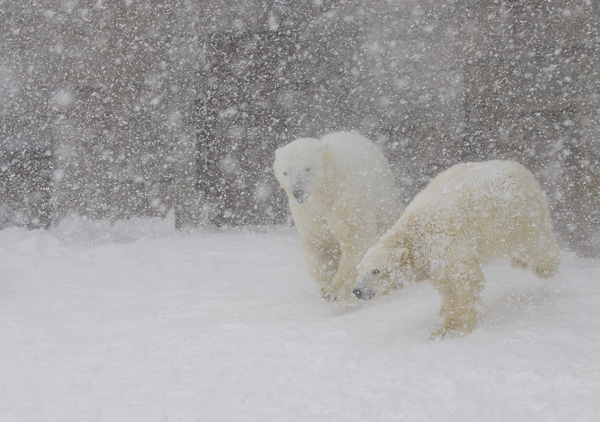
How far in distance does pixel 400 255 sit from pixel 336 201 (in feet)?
3.17

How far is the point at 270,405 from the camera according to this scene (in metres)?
1.97

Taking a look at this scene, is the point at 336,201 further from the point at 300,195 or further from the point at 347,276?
the point at 347,276

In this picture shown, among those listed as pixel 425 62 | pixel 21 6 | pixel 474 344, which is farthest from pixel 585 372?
pixel 21 6

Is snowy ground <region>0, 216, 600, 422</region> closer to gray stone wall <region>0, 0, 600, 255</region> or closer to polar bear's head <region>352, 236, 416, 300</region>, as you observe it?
polar bear's head <region>352, 236, 416, 300</region>

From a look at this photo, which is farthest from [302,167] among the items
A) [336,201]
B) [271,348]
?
[271,348]

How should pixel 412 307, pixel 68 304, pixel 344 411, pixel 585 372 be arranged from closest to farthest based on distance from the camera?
pixel 344 411 → pixel 585 372 → pixel 412 307 → pixel 68 304

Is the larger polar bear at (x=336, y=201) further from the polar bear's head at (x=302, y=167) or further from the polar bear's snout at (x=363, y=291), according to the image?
the polar bear's snout at (x=363, y=291)

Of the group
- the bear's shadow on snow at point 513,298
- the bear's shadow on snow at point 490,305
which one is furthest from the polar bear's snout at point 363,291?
the bear's shadow on snow at point 513,298

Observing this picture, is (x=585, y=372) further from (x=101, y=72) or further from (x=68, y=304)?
(x=101, y=72)

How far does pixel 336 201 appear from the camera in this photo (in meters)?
3.49

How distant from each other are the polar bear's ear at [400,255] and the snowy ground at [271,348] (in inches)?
16.5

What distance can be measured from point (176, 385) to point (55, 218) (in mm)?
4118

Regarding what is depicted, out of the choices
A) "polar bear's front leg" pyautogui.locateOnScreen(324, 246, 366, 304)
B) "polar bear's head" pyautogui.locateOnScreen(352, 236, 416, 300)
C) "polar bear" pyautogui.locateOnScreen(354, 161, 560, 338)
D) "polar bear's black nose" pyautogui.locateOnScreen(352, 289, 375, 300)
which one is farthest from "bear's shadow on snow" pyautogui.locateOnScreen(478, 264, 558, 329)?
"polar bear's front leg" pyautogui.locateOnScreen(324, 246, 366, 304)

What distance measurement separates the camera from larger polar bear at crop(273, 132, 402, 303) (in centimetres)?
331
